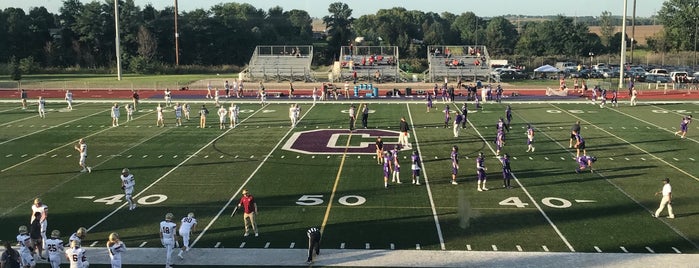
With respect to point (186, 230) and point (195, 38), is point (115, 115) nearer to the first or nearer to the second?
point (186, 230)

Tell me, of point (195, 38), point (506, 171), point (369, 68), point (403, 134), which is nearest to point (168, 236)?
point (506, 171)

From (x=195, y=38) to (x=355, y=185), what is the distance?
2978 inches

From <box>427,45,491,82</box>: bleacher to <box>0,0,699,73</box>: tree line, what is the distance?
31166 millimetres

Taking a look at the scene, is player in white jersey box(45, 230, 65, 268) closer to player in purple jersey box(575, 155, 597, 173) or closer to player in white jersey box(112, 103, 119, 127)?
player in purple jersey box(575, 155, 597, 173)

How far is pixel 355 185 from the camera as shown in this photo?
20.1m

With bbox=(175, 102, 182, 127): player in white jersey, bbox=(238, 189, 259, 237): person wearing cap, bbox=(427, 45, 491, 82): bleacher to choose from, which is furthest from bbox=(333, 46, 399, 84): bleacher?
bbox=(238, 189, 259, 237): person wearing cap

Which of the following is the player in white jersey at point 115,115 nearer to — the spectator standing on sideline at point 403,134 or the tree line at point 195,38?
the spectator standing on sideline at point 403,134

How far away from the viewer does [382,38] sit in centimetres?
10906

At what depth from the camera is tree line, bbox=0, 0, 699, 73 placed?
8562 centimetres

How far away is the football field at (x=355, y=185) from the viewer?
15.3m

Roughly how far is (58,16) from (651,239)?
96073 millimetres

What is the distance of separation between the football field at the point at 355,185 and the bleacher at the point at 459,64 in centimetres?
2722

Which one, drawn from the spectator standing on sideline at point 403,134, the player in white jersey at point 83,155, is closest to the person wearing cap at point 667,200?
the spectator standing on sideline at point 403,134

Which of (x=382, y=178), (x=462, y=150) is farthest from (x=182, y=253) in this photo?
(x=462, y=150)
